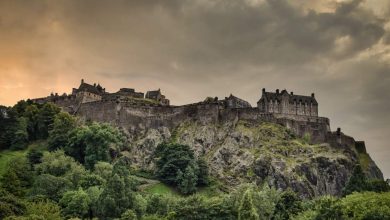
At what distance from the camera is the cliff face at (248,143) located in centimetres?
10819

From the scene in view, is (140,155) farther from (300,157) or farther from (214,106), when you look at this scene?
(300,157)

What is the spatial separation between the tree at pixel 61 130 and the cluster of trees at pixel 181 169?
20.6 metres

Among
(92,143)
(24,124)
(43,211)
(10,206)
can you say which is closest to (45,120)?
(24,124)

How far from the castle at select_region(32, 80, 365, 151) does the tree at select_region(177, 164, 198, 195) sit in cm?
1738

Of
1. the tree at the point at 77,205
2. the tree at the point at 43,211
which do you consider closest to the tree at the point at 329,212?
the tree at the point at 77,205

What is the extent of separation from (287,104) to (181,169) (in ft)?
117

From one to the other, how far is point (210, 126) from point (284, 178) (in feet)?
69.3

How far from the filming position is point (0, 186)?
91.2 m

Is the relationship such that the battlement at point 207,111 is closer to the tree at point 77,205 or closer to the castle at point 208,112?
the castle at point 208,112

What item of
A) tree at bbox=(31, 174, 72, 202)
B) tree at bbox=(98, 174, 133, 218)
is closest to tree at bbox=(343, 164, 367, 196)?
tree at bbox=(98, 174, 133, 218)

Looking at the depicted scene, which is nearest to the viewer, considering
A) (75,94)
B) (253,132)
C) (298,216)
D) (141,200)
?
(298,216)

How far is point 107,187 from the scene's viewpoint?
274ft

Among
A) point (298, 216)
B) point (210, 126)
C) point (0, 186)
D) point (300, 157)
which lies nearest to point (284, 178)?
point (300, 157)

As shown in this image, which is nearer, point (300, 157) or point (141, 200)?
point (141, 200)
